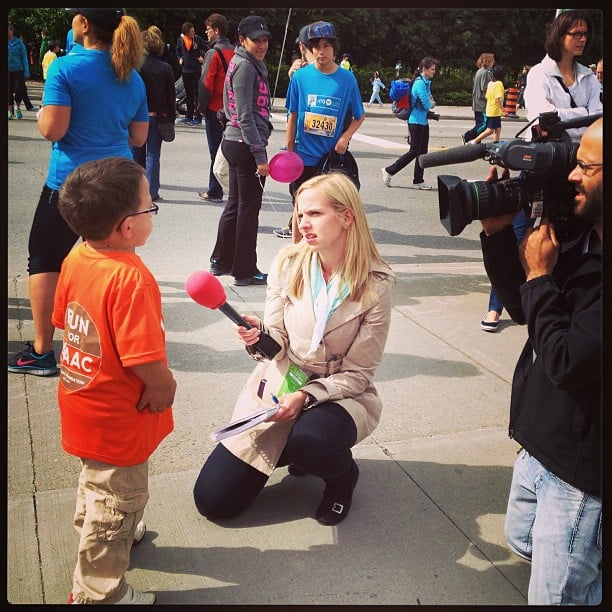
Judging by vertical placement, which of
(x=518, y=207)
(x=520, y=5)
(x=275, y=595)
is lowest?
(x=275, y=595)

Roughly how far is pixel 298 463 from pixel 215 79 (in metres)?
6.15

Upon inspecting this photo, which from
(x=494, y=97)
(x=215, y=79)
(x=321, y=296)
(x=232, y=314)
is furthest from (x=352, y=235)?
(x=494, y=97)

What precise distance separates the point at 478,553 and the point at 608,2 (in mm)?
1856

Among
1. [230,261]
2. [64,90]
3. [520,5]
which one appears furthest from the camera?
[230,261]

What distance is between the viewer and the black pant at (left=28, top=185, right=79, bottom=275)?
12.2 ft

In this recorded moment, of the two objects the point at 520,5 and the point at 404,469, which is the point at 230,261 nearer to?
the point at 404,469

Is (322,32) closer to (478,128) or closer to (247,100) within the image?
(247,100)

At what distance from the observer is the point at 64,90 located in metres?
3.54

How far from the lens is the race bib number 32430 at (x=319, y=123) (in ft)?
19.4

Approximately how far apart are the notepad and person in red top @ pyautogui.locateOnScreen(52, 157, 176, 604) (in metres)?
0.28

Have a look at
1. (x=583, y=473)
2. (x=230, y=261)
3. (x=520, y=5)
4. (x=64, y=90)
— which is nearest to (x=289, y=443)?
(x=583, y=473)

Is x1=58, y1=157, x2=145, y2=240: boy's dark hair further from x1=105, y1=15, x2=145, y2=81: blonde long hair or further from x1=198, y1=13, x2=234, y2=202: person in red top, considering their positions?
x1=198, y1=13, x2=234, y2=202: person in red top

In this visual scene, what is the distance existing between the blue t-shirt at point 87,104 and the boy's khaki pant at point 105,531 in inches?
76.2

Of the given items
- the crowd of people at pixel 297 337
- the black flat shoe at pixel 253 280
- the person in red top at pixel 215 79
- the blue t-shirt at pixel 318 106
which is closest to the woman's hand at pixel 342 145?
the blue t-shirt at pixel 318 106
